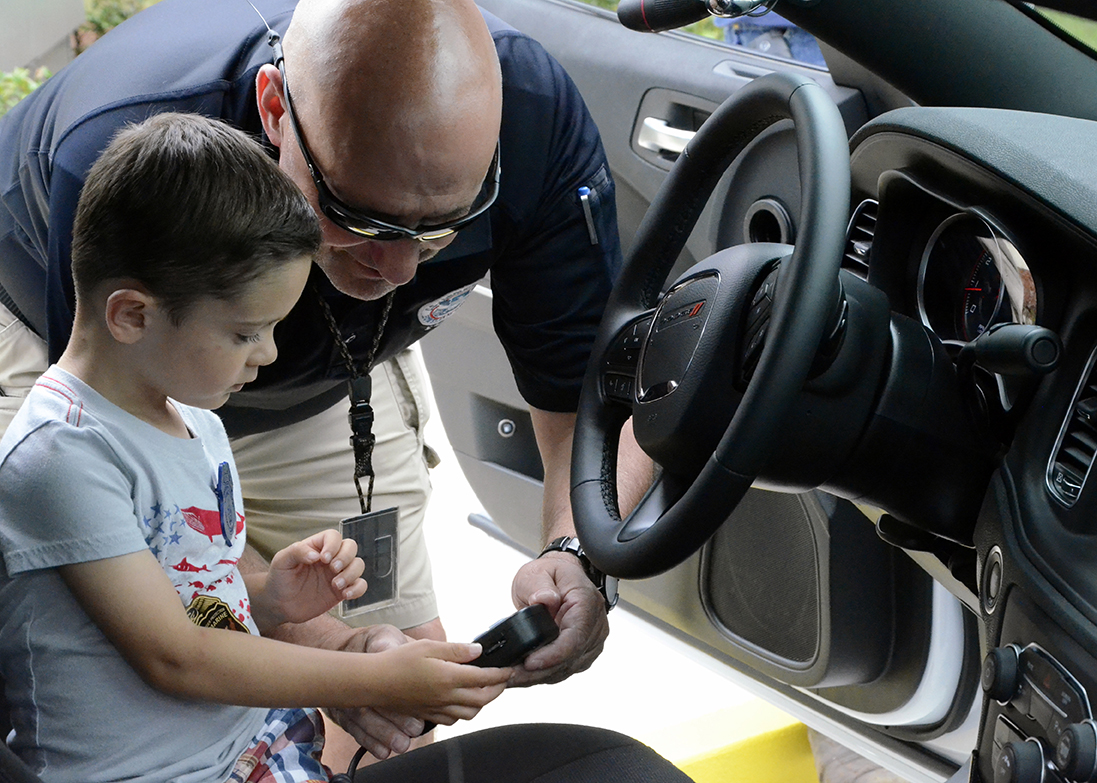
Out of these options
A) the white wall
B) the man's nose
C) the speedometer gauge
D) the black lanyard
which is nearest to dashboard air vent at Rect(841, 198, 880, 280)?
the speedometer gauge

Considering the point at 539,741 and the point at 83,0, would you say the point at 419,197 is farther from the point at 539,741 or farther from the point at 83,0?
the point at 83,0

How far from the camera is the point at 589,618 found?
1.49 m

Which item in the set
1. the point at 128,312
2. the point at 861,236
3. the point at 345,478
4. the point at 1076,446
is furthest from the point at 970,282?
the point at 345,478

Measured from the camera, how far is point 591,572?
157 centimetres

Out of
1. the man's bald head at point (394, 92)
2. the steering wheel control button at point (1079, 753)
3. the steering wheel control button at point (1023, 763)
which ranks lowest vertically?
the steering wheel control button at point (1023, 763)

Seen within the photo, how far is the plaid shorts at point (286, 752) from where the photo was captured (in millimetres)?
1309

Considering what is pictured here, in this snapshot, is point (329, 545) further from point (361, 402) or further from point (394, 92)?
point (394, 92)

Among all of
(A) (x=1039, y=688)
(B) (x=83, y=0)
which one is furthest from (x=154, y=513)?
(B) (x=83, y=0)

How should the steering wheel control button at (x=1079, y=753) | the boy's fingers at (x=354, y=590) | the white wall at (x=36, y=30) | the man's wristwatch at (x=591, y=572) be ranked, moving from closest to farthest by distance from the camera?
the steering wheel control button at (x=1079, y=753) < the boy's fingers at (x=354, y=590) < the man's wristwatch at (x=591, y=572) < the white wall at (x=36, y=30)

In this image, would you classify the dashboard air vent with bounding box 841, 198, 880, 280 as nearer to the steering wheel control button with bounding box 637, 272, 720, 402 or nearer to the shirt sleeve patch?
the steering wheel control button with bounding box 637, 272, 720, 402

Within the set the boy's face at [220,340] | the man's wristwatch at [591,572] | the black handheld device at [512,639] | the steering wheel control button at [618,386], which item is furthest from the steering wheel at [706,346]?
the boy's face at [220,340]

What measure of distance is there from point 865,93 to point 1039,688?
3.25 ft

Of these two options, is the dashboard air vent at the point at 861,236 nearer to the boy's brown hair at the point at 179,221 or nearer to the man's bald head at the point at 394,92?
the man's bald head at the point at 394,92

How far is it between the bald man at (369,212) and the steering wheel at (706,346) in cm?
22
